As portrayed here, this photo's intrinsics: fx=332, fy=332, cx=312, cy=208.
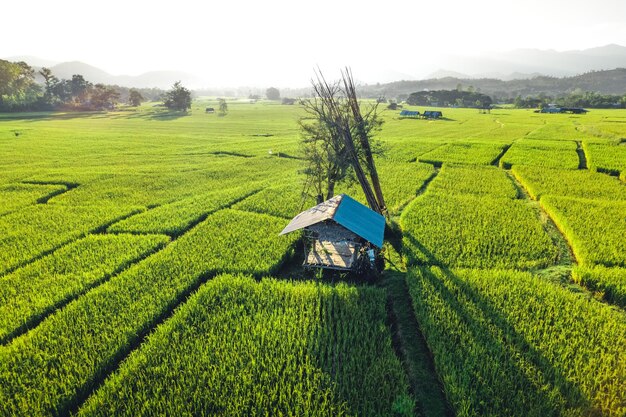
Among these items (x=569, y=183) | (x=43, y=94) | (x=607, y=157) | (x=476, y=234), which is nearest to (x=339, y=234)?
(x=476, y=234)

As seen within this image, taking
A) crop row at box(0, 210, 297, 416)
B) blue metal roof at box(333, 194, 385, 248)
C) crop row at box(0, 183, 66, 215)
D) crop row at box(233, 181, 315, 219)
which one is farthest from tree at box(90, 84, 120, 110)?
blue metal roof at box(333, 194, 385, 248)

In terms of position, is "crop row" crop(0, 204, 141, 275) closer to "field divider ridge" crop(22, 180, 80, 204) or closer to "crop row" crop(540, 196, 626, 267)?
"field divider ridge" crop(22, 180, 80, 204)

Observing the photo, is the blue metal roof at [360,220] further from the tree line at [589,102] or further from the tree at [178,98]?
the tree line at [589,102]

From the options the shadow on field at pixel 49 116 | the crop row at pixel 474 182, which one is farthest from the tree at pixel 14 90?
the crop row at pixel 474 182

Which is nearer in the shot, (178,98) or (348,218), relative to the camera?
(348,218)

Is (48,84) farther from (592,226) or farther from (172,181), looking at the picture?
(592,226)
